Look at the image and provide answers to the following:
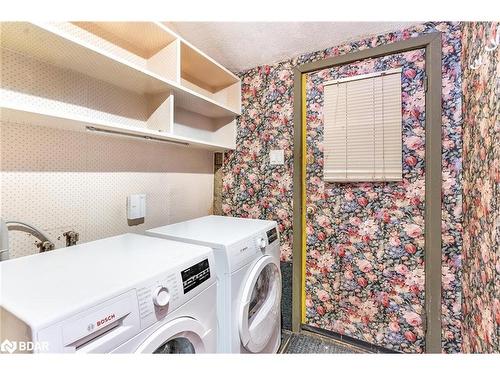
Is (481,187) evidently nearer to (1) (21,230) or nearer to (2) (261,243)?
(2) (261,243)

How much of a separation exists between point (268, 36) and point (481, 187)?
1386 millimetres

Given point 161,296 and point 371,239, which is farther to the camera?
point 371,239

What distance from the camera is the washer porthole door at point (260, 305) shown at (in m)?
1.05

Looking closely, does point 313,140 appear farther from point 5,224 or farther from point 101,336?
point 5,224

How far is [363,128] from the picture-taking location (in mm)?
1504

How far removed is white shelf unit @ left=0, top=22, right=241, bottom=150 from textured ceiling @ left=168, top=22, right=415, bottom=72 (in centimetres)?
12

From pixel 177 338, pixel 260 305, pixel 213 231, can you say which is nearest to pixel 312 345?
pixel 260 305

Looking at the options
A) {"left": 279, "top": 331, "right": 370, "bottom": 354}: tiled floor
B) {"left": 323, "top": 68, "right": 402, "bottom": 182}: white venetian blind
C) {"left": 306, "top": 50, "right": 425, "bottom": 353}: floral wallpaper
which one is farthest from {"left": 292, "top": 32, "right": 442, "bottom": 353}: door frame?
{"left": 279, "top": 331, "right": 370, "bottom": 354}: tiled floor

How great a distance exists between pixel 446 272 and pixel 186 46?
1965 mm

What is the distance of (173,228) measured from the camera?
133 cm

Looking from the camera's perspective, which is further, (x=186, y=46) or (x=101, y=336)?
(x=186, y=46)

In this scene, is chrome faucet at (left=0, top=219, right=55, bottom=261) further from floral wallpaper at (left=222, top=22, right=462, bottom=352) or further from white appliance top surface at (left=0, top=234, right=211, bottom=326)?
floral wallpaper at (left=222, top=22, right=462, bottom=352)

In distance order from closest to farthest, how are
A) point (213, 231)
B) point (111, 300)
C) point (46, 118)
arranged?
1. point (111, 300)
2. point (46, 118)
3. point (213, 231)
